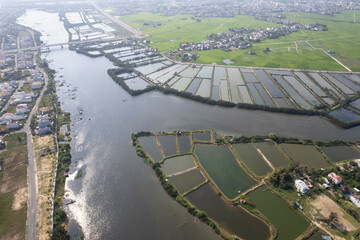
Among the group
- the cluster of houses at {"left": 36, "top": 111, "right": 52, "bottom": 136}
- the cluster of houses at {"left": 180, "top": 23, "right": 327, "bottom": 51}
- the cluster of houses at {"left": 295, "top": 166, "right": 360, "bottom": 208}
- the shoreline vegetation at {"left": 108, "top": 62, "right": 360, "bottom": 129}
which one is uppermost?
the cluster of houses at {"left": 180, "top": 23, "right": 327, "bottom": 51}

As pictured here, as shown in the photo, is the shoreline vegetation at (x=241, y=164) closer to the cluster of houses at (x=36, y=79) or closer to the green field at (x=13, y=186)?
the green field at (x=13, y=186)

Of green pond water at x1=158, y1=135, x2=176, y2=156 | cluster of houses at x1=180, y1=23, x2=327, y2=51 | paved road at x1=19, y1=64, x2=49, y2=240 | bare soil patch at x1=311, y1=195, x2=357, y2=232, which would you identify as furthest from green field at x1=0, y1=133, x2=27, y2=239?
cluster of houses at x1=180, y1=23, x2=327, y2=51

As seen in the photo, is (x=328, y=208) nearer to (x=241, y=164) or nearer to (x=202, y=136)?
(x=241, y=164)

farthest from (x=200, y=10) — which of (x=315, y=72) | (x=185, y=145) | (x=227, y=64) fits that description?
(x=185, y=145)

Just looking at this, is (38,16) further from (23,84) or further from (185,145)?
(185,145)

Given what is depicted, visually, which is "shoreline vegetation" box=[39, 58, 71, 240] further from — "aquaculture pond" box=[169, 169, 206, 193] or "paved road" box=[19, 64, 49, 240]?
"aquaculture pond" box=[169, 169, 206, 193]

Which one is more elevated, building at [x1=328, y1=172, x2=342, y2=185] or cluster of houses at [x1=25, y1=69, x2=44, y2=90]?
cluster of houses at [x1=25, y1=69, x2=44, y2=90]
